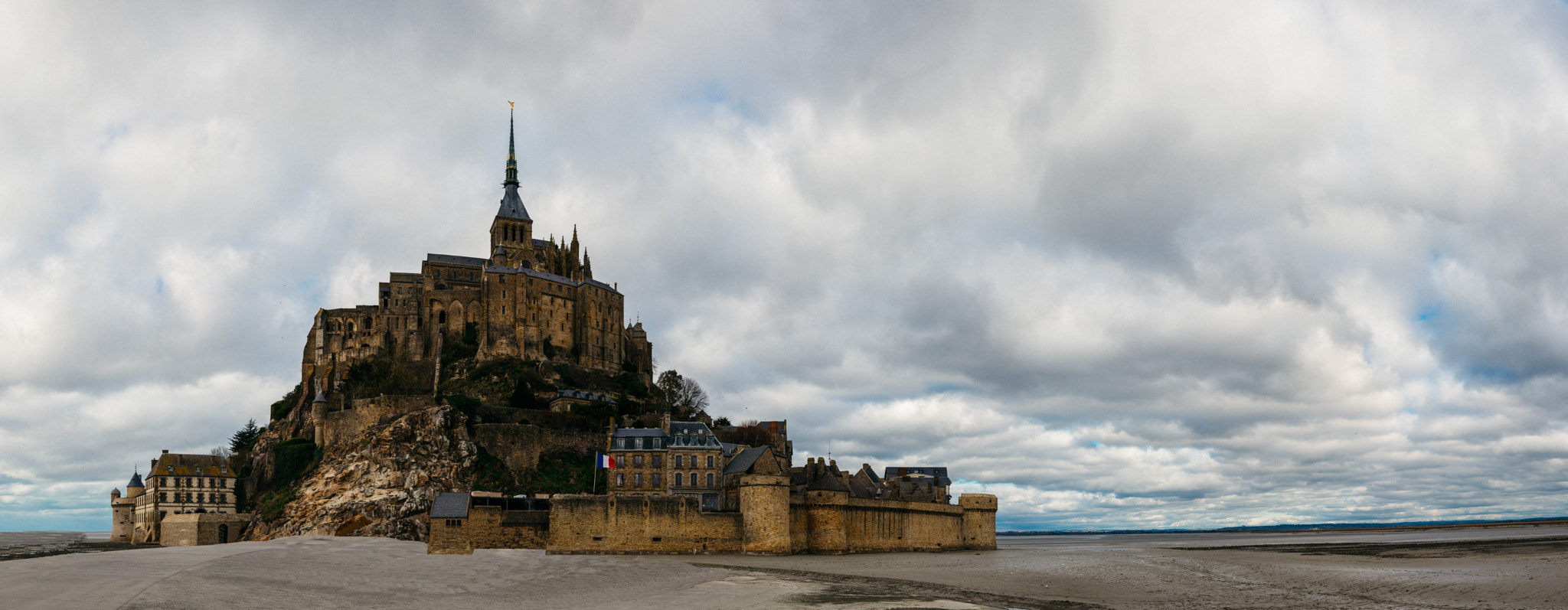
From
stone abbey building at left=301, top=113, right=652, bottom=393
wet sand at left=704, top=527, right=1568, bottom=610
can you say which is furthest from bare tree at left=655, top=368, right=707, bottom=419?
wet sand at left=704, top=527, right=1568, bottom=610

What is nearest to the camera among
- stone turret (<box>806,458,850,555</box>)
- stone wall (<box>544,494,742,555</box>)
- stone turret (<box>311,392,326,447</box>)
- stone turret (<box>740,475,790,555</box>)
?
stone wall (<box>544,494,742,555</box>)

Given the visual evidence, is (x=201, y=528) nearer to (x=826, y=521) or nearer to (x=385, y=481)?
(x=385, y=481)

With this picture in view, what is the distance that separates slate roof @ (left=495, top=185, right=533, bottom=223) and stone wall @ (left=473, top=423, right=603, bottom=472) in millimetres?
39107

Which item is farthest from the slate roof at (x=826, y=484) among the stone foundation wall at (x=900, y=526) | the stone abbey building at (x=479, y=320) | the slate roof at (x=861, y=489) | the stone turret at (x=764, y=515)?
the stone abbey building at (x=479, y=320)

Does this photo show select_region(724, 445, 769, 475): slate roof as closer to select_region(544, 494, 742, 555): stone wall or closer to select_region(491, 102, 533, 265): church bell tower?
select_region(544, 494, 742, 555): stone wall

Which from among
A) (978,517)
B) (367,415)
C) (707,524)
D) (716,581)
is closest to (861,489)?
(978,517)

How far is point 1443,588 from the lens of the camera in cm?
3762

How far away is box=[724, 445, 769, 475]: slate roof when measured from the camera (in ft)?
187

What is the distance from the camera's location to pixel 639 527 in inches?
2158

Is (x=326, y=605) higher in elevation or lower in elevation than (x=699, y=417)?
lower

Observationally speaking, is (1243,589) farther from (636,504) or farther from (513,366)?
(513,366)

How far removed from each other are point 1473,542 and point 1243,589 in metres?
52.5

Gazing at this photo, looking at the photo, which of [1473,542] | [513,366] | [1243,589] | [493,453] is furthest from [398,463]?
[1473,542]

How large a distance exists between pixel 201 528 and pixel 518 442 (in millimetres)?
19603
